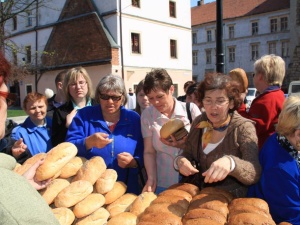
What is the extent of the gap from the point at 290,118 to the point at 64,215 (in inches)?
55.2

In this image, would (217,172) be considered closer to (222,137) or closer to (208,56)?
(222,137)

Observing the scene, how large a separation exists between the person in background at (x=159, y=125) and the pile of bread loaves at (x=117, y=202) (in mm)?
444

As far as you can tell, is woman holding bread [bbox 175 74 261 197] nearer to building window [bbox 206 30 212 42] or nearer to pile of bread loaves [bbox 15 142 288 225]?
pile of bread loaves [bbox 15 142 288 225]

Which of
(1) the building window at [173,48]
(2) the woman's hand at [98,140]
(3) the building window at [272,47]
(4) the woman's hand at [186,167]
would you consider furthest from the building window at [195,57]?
(4) the woman's hand at [186,167]

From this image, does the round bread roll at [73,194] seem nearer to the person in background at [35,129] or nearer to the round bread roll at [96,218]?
the round bread roll at [96,218]

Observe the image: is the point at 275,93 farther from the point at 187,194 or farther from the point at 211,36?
the point at 211,36

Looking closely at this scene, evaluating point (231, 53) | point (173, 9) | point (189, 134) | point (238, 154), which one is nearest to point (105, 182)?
point (189, 134)

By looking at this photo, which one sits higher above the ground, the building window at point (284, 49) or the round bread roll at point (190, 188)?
the building window at point (284, 49)

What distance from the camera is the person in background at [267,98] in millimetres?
2889

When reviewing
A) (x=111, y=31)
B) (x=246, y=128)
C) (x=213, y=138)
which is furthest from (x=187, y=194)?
(x=111, y=31)

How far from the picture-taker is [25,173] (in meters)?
1.92

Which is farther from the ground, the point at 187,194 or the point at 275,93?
the point at 275,93

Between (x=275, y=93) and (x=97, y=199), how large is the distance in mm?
1989

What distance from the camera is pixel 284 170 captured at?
5.49ft
